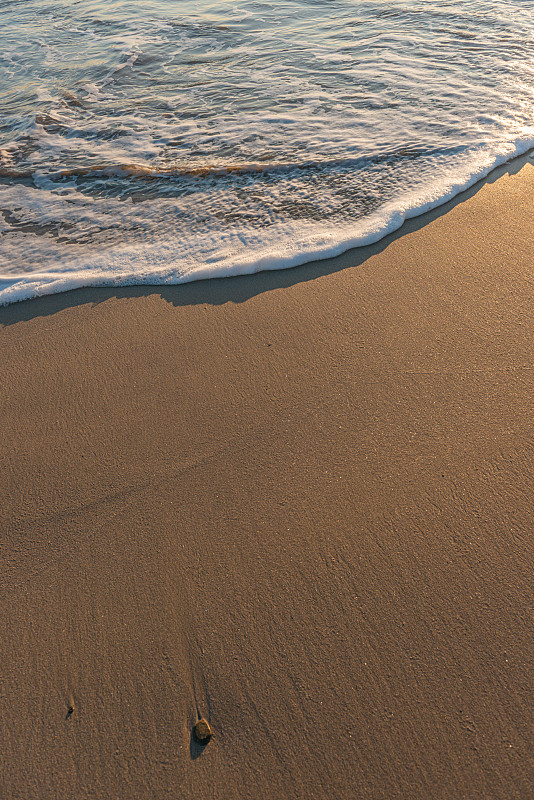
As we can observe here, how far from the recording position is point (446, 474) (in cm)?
203

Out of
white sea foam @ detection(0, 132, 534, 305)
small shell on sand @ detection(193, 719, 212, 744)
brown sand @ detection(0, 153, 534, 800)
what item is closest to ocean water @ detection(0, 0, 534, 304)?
white sea foam @ detection(0, 132, 534, 305)

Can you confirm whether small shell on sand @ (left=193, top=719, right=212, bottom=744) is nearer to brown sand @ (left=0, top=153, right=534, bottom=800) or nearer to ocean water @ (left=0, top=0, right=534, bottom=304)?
brown sand @ (left=0, top=153, right=534, bottom=800)

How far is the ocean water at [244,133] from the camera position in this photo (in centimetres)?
348

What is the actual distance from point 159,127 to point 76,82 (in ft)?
7.09

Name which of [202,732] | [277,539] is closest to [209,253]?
[277,539]

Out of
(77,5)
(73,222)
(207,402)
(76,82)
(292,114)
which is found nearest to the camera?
(207,402)

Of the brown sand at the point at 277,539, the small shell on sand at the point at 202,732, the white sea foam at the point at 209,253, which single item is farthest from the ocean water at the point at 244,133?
the small shell on sand at the point at 202,732

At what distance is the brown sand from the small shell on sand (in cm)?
2

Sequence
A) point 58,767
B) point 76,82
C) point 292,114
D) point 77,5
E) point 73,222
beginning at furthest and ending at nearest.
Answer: point 77,5, point 76,82, point 292,114, point 73,222, point 58,767

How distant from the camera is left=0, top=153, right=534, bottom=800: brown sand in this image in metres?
1.44

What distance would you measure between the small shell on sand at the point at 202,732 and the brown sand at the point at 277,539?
0.02 meters

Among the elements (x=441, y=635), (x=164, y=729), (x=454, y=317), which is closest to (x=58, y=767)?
(x=164, y=729)

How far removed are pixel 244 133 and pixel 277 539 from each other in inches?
168

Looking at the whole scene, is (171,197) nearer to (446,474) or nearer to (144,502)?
(144,502)
